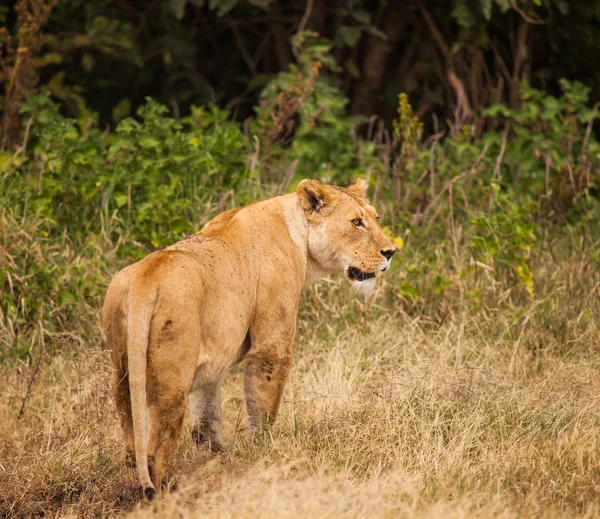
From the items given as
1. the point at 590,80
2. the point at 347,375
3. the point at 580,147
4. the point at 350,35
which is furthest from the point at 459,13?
the point at 347,375

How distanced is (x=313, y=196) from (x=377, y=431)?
1146mm

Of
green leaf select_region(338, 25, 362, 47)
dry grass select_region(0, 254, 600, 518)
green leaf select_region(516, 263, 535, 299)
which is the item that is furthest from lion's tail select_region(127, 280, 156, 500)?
green leaf select_region(338, 25, 362, 47)

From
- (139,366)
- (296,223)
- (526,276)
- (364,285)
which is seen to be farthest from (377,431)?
(526,276)

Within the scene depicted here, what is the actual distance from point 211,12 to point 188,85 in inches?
40.9

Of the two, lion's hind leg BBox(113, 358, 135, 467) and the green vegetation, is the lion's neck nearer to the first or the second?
the green vegetation

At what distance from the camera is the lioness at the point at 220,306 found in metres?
3.90

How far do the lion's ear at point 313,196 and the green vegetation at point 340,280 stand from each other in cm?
100

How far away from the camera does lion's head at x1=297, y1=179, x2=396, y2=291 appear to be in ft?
16.2

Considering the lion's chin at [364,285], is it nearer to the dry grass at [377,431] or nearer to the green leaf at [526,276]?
the dry grass at [377,431]

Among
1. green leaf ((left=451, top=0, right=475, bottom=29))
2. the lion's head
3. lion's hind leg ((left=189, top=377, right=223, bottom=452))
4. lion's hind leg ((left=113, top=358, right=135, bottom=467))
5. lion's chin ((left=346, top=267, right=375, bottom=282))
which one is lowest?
lion's hind leg ((left=189, top=377, right=223, bottom=452))

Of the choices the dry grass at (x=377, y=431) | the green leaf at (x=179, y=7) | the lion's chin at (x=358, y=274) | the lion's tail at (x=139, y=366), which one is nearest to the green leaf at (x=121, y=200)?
the dry grass at (x=377, y=431)

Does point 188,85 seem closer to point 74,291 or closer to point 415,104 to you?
point 415,104

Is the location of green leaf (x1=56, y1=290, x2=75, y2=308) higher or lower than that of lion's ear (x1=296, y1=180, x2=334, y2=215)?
lower

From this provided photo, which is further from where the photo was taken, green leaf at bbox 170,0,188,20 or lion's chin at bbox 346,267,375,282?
green leaf at bbox 170,0,188,20
